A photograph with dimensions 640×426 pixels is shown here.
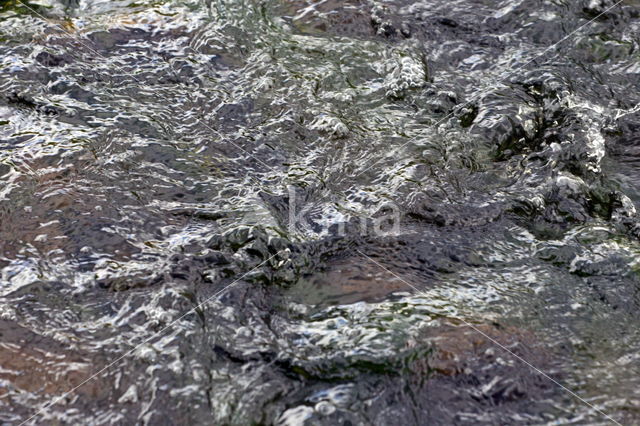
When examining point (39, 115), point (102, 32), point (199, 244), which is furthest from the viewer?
point (102, 32)

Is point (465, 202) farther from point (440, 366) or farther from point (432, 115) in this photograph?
point (440, 366)

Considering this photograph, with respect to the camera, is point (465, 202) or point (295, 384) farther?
point (465, 202)

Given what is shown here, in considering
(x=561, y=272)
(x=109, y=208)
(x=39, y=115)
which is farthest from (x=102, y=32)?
(x=561, y=272)

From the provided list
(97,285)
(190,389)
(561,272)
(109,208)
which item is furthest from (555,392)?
(109,208)

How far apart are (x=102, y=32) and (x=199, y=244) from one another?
2139 mm

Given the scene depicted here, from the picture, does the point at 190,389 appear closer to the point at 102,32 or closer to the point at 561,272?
the point at 561,272

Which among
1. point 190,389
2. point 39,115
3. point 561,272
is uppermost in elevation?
point 39,115

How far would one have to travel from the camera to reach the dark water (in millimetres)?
2547

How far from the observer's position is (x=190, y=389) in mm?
2508

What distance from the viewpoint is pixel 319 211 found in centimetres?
333

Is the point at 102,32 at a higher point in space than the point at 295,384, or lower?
higher

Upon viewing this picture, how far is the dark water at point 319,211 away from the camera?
2.55 m

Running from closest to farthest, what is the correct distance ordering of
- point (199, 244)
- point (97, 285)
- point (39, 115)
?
point (97, 285) → point (199, 244) → point (39, 115)

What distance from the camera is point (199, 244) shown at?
3090 mm
